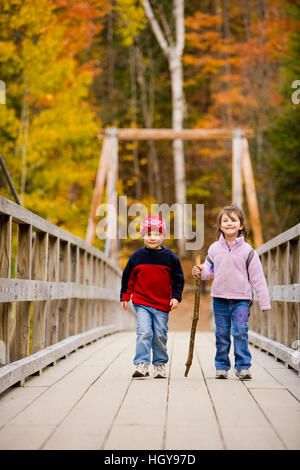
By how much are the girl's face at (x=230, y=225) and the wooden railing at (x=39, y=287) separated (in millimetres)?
1278

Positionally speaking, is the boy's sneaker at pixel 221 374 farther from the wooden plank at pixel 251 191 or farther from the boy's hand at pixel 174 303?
the wooden plank at pixel 251 191

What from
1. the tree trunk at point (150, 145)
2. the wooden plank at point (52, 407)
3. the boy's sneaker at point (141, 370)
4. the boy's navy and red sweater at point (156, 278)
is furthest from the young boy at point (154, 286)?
the tree trunk at point (150, 145)

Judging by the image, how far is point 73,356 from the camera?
555 centimetres

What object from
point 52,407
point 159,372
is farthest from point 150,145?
point 52,407

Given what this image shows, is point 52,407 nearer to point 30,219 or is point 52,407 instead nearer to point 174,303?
point 30,219

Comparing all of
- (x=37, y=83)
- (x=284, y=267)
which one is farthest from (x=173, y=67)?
(x=284, y=267)

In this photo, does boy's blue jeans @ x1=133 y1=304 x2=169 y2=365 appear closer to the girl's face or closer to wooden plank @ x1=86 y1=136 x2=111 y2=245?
the girl's face

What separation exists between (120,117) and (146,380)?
18.4 meters

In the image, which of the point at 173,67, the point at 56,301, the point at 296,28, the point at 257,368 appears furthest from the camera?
the point at 173,67

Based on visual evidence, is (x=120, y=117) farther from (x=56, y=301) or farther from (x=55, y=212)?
(x=56, y=301)

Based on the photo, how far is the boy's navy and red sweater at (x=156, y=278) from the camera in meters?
4.57

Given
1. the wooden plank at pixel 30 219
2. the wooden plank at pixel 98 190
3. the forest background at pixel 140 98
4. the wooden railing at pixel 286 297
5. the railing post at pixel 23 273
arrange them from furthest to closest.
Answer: the forest background at pixel 140 98 → the wooden plank at pixel 98 190 → the wooden railing at pixel 286 297 → the railing post at pixel 23 273 → the wooden plank at pixel 30 219

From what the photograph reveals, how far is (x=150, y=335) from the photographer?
4539mm

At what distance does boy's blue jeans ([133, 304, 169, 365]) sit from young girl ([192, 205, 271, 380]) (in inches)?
15.3
